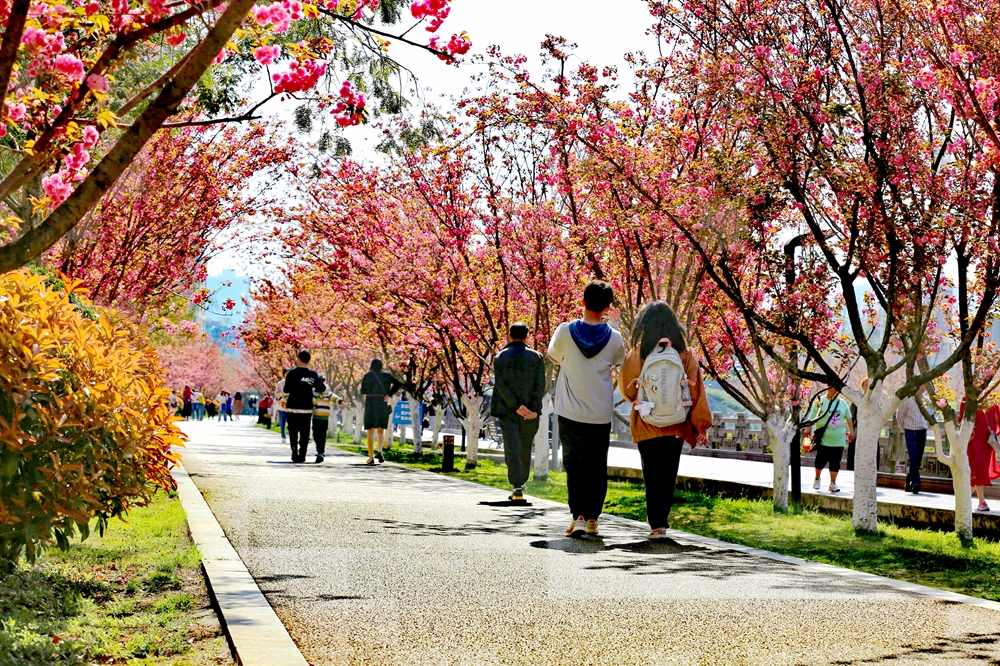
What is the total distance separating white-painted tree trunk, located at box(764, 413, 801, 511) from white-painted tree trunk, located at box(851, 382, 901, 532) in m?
3.05

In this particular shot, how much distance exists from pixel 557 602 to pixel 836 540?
204 inches

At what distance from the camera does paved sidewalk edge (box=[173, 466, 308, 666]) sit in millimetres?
4758

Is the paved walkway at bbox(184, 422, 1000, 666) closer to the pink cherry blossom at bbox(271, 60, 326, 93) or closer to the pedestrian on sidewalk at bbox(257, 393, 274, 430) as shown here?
the pink cherry blossom at bbox(271, 60, 326, 93)

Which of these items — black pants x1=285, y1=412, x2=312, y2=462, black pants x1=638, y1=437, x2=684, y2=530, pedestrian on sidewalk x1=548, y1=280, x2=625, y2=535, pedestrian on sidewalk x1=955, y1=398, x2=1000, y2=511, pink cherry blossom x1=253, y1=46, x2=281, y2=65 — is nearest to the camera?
pink cherry blossom x1=253, y1=46, x2=281, y2=65

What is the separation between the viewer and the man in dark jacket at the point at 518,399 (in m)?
13.0

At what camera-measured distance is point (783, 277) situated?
41.7 feet

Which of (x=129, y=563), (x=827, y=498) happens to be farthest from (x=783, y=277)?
(x=129, y=563)

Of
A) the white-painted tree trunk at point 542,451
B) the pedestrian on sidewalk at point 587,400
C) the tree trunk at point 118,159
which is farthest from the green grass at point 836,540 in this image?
the tree trunk at point 118,159

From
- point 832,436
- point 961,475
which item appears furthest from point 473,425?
point 961,475

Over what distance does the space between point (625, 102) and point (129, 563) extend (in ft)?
32.0

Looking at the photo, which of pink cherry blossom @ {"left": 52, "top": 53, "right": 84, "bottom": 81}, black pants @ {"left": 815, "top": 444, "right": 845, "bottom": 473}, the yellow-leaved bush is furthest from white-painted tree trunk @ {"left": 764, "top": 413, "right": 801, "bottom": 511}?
the yellow-leaved bush

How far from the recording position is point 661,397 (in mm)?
9141

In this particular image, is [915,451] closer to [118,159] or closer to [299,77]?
[299,77]

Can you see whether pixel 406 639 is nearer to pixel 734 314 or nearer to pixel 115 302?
pixel 734 314
